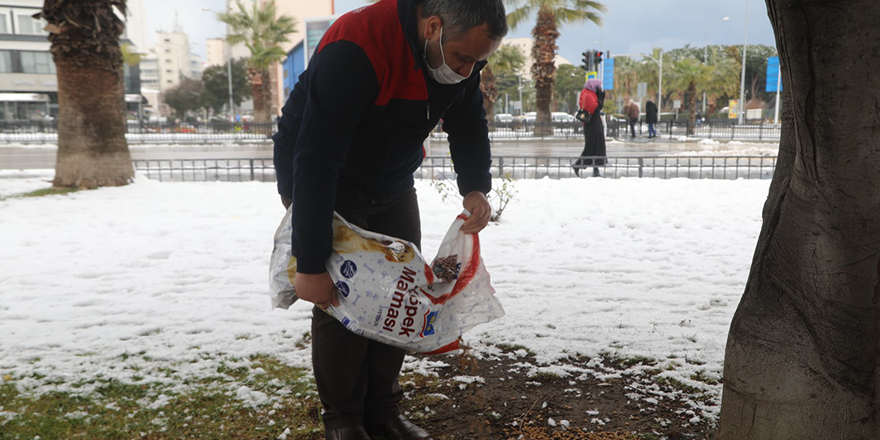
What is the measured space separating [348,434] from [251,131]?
34763 millimetres

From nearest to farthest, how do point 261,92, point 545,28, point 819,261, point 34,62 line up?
1. point 819,261
2. point 545,28
3. point 261,92
4. point 34,62

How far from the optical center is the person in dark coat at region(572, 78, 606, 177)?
11.8 m

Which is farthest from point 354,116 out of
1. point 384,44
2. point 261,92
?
point 261,92

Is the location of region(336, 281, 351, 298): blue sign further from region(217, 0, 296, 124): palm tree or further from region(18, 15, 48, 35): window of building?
region(18, 15, 48, 35): window of building

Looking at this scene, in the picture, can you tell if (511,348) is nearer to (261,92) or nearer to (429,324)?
(429,324)

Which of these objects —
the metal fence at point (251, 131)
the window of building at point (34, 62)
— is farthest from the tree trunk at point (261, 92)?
the window of building at point (34, 62)

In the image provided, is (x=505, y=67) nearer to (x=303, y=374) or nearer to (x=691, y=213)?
(x=691, y=213)

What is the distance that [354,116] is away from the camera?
2006 mm

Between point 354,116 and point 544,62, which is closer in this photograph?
point 354,116

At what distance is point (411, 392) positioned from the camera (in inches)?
120

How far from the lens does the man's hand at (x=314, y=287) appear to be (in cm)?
211

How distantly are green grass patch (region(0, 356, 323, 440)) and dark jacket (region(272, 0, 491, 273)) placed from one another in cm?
98

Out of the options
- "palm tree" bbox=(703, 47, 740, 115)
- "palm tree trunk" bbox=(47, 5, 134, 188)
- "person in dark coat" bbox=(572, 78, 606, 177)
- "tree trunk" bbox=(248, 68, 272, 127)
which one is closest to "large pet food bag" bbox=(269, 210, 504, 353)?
"palm tree trunk" bbox=(47, 5, 134, 188)

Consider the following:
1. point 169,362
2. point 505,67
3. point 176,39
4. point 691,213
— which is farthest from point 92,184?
point 176,39
